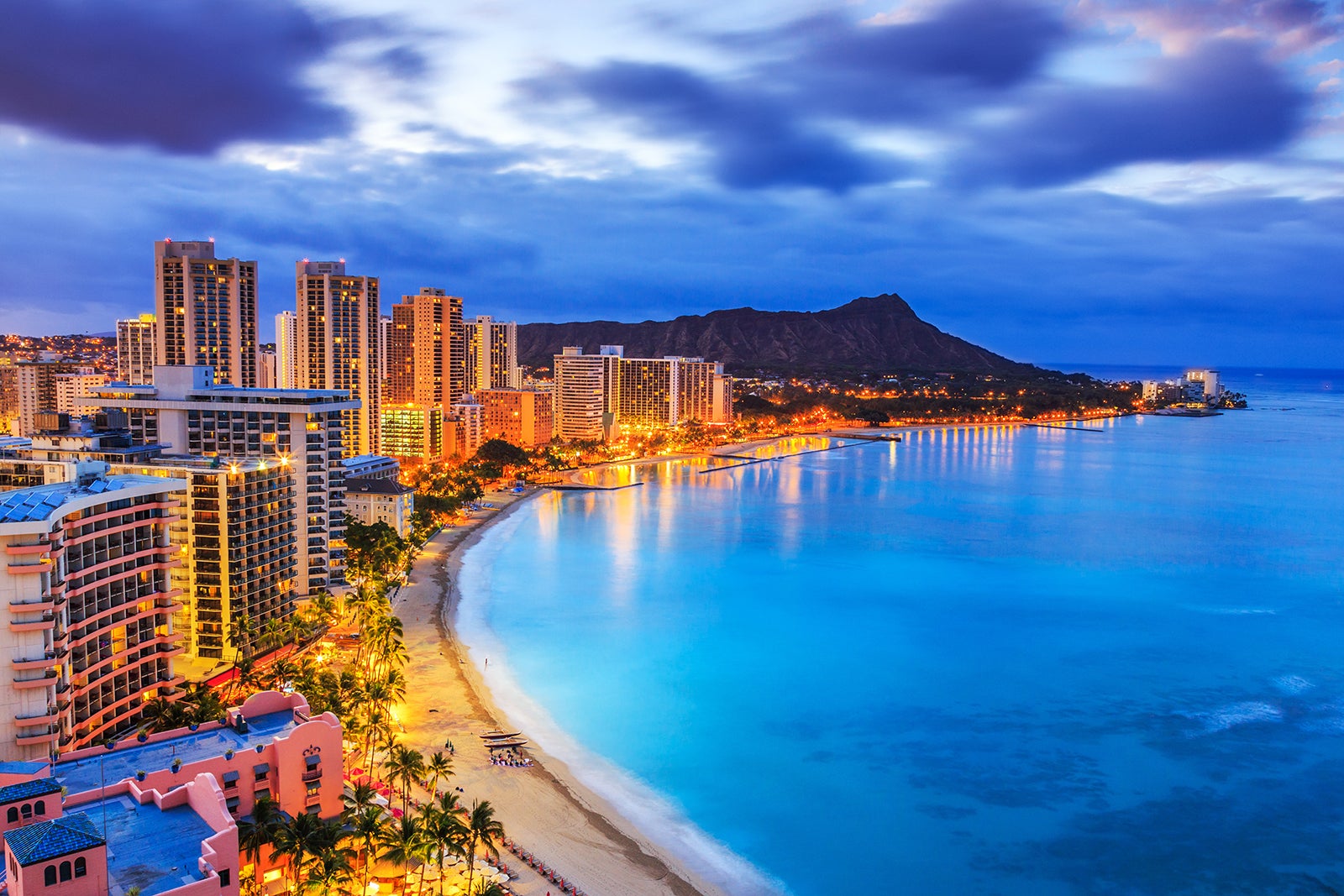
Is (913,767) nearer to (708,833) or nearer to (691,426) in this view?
(708,833)

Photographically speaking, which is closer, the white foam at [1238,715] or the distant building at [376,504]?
the white foam at [1238,715]

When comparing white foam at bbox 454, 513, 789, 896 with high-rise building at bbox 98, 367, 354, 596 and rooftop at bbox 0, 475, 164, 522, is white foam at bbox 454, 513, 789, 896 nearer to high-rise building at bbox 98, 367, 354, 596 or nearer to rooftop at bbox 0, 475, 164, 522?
high-rise building at bbox 98, 367, 354, 596

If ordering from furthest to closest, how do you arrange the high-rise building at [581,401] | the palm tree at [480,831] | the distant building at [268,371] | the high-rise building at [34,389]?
the high-rise building at [581,401] < the high-rise building at [34,389] < the distant building at [268,371] < the palm tree at [480,831]

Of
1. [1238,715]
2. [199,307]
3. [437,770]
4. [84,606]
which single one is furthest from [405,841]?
[199,307]

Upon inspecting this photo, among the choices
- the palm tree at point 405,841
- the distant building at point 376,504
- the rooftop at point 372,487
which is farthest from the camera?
the rooftop at point 372,487

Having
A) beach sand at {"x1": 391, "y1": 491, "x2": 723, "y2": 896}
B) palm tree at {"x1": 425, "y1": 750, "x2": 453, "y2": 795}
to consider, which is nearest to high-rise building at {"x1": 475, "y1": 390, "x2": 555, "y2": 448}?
beach sand at {"x1": 391, "y1": 491, "x2": 723, "y2": 896}

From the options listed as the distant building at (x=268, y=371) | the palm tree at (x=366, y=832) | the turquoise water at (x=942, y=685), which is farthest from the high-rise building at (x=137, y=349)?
the palm tree at (x=366, y=832)

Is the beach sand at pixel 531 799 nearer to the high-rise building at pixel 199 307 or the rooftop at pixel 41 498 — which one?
the rooftop at pixel 41 498
